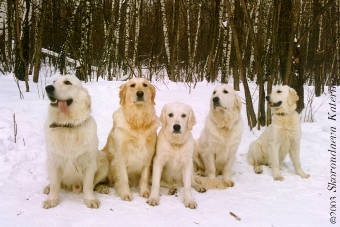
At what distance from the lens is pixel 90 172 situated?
2.75 meters

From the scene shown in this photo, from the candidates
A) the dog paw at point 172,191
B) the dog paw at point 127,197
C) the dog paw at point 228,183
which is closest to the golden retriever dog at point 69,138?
the dog paw at point 127,197

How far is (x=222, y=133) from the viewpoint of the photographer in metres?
3.58

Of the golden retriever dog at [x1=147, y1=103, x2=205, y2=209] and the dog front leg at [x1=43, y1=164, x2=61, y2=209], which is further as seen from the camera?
the golden retriever dog at [x1=147, y1=103, x2=205, y2=209]

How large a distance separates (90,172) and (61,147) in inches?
15.6

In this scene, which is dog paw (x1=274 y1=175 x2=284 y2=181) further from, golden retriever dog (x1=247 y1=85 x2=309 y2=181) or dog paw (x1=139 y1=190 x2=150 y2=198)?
dog paw (x1=139 y1=190 x2=150 y2=198)

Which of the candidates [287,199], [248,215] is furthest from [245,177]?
[248,215]

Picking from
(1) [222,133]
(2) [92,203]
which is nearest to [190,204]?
(2) [92,203]

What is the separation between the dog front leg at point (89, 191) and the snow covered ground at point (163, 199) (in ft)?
0.24

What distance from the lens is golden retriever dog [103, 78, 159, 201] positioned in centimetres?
300

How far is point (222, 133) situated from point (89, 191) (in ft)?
5.96

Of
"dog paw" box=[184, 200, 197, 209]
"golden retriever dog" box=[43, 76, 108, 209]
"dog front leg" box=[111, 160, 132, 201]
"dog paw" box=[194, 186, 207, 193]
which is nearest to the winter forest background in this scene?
"dog paw" box=[194, 186, 207, 193]

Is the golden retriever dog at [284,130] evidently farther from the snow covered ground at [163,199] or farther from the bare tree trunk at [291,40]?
the bare tree trunk at [291,40]

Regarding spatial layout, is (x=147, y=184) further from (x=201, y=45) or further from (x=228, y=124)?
(x=201, y=45)

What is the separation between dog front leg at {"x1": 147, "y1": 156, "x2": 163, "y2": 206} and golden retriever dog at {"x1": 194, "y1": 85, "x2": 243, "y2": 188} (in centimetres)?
73
